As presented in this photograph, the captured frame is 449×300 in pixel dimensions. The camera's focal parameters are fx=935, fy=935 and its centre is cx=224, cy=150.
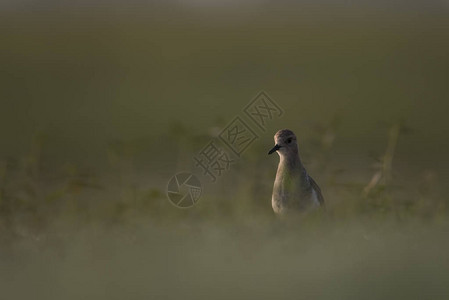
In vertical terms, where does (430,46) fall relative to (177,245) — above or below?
above

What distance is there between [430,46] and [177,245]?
21550 mm

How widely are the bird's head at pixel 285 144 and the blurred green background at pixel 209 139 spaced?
0.34 metres

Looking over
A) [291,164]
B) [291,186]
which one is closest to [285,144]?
[291,164]

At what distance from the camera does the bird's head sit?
22.4ft

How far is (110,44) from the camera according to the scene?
25688 mm

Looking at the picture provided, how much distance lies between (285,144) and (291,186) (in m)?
0.61

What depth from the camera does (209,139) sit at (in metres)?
7.49

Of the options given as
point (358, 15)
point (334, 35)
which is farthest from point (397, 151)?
point (358, 15)

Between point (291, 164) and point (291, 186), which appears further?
point (291, 164)

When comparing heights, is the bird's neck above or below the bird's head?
below

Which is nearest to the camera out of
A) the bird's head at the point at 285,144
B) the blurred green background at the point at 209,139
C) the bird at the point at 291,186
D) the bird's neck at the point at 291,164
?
the blurred green background at the point at 209,139

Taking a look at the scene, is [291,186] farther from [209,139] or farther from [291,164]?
[209,139]

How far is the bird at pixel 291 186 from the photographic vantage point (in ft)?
20.5

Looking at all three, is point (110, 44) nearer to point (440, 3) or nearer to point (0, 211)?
point (440, 3)
